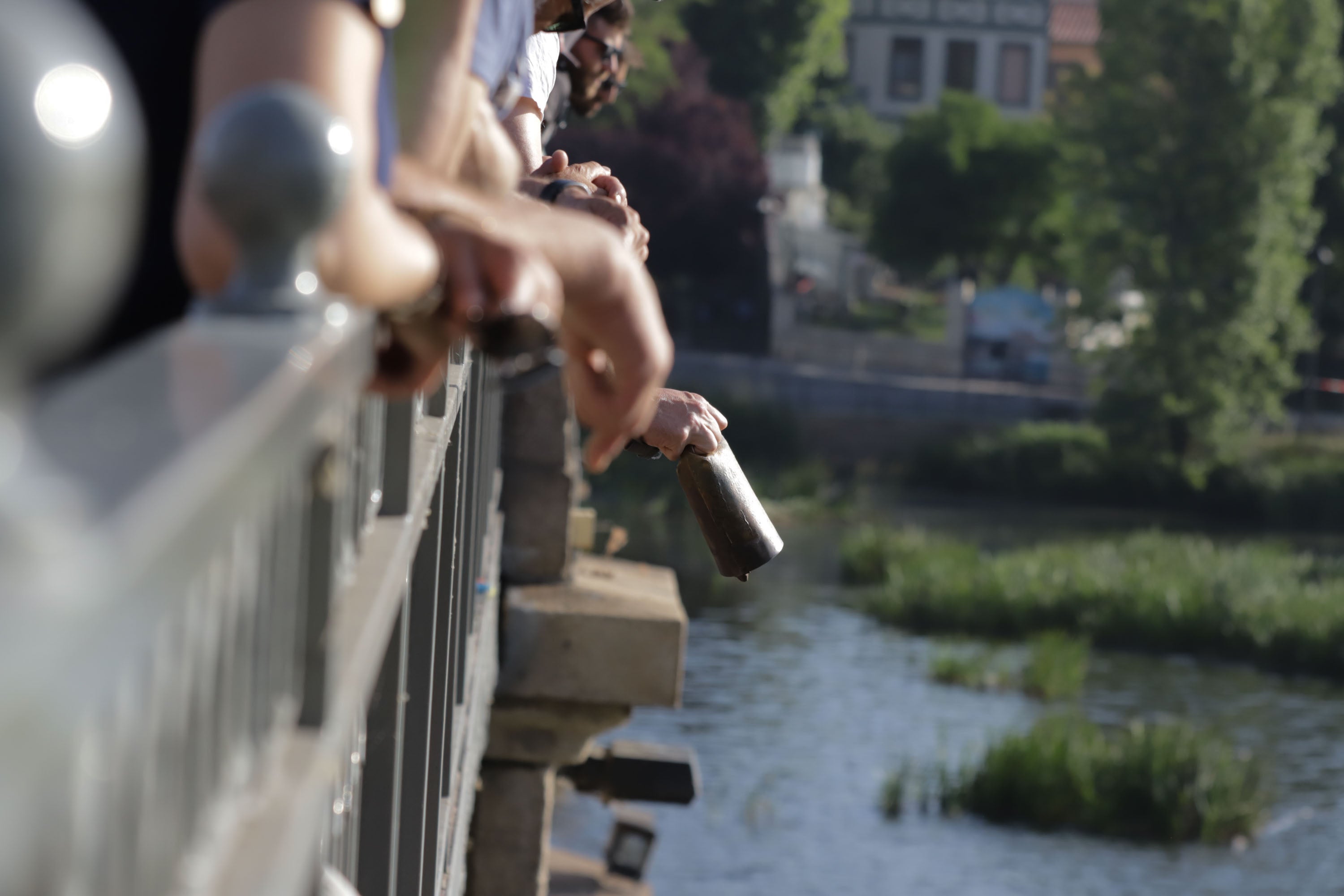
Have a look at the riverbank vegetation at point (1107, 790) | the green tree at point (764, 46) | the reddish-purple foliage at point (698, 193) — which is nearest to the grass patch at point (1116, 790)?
the riverbank vegetation at point (1107, 790)

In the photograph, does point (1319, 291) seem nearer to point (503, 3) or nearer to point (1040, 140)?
point (1040, 140)

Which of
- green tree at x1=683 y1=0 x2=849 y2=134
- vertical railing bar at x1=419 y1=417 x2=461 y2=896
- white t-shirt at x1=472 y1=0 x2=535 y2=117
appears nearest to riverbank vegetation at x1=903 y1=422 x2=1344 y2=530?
green tree at x1=683 y1=0 x2=849 y2=134

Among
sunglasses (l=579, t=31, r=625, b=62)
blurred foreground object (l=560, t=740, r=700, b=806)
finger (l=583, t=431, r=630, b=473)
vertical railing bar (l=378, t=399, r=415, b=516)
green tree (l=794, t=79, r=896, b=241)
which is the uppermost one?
green tree (l=794, t=79, r=896, b=241)

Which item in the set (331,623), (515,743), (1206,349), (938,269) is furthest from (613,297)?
(938,269)

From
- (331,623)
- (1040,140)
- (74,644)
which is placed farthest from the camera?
(1040,140)

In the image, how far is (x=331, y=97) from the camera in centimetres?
106

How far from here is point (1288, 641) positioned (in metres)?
20.8

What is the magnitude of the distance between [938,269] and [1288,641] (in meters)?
21.6

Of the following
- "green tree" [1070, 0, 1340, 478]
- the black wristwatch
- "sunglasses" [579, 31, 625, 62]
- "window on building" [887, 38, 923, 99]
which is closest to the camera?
the black wristwatch

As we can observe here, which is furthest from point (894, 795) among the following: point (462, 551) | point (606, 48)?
point (606, 48)

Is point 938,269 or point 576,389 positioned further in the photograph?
point 938,269

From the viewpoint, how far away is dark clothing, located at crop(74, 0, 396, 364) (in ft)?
4.17

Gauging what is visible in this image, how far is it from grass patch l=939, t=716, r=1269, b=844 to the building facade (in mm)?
40370

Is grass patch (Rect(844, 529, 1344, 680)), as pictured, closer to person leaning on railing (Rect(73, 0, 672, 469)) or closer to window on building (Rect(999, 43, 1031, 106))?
person leaning on railing (Rect(73, 0, 672, 469))
